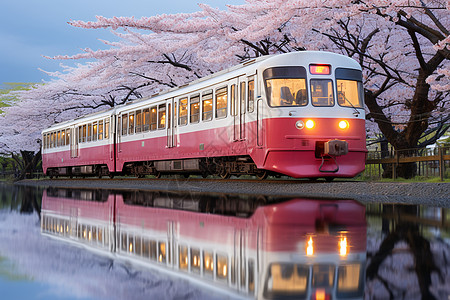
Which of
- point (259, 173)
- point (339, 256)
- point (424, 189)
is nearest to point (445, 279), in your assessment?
point (339, 256)

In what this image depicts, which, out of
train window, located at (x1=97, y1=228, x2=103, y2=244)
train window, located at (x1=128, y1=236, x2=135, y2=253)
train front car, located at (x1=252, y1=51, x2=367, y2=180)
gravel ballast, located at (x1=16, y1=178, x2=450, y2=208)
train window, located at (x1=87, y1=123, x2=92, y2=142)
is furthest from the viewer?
train window, located at (x1=87, y1=123, x2=92, y2=142)

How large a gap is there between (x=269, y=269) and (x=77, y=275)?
1253 mm

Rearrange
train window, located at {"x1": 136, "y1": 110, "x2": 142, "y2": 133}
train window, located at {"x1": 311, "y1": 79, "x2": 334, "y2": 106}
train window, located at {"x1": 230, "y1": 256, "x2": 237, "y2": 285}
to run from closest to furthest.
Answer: train window, located at {"x1": 230, "y1": 256, "x2": 237, "y2": 285}, train window, located at {"x1": 311, "y1": 79, "x2": 334, "y2": 106}, train window, located at {"x1": 136, "y1": 110, "x2": 142, "y2": 133}

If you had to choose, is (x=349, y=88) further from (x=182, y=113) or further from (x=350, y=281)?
(x=350, y=281)

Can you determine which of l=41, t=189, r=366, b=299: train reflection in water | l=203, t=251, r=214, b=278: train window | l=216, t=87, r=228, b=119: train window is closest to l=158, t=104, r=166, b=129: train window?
l=216, t=87, r=228, b=119: train window

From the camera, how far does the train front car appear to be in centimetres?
1325

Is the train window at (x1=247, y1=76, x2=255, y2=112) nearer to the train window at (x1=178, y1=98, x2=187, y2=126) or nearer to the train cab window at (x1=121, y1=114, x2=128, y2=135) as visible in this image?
the train window at (x1=178, y1=98, x2=187, y2=126)

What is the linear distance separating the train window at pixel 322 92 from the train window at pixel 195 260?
373 inches

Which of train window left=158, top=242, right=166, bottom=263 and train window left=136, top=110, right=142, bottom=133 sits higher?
train window left=136, top=110, right=142, bottom=133

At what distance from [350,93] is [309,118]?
149 centimetres

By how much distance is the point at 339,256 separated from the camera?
4.24 meters

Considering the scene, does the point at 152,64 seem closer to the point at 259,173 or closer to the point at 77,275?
the point at 259,173

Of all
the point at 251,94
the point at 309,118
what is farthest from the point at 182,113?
the point at 309,118

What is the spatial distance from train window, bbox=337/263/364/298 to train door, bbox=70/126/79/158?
26634mm
